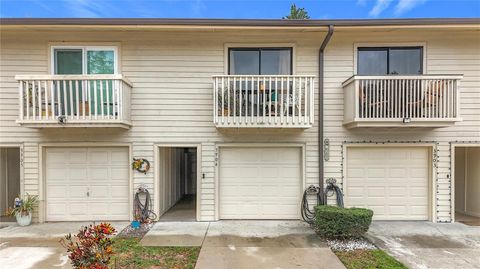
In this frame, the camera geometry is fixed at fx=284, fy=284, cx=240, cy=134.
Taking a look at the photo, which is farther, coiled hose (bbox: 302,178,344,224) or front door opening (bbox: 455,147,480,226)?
front door opening (bbox: 455,147,480,226)

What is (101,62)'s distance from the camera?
6930 millimetres

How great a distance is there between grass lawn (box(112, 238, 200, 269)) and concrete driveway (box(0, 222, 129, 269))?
817 mm

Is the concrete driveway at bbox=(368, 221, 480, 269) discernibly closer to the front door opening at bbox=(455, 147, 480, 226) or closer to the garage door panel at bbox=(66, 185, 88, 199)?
the front door opening at bbox=(455, 147, 480, 226)

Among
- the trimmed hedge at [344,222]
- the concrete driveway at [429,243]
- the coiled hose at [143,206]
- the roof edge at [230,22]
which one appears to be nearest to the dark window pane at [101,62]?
the roof edge at [230,22]

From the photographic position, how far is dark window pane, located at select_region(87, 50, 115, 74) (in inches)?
272

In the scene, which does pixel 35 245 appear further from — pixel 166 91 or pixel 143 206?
pixel 166 91

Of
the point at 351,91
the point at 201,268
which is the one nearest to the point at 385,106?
the point at 351,91

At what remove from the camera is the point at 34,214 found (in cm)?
685

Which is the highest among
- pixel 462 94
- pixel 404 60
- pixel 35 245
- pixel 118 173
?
pixel 404 60

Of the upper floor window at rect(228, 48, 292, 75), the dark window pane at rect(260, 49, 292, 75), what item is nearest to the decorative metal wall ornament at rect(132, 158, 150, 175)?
the upper floor window at rect(228, 48, 292, 75)

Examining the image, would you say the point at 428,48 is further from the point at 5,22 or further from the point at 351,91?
the point at 5,22

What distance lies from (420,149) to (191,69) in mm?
5944

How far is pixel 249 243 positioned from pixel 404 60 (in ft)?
18.7

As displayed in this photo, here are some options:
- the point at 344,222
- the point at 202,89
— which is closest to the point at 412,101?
the point at 344,222
